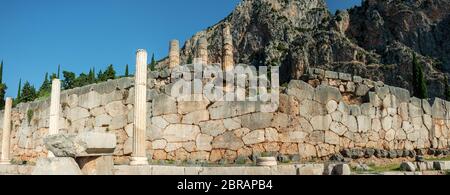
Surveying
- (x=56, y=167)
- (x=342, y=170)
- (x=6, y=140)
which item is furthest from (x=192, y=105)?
(x=6, y=140)

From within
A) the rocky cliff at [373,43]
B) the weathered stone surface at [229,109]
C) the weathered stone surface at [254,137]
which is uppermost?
the rocky cliff at [373,43]

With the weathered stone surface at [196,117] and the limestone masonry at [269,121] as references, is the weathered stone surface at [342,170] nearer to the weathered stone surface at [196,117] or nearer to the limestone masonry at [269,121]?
the limestone masonry at [269,121]

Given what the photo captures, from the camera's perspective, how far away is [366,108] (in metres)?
12.0

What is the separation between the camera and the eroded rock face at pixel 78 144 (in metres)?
6.61

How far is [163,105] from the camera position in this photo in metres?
10.9

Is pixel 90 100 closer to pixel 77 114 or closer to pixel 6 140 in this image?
→ pixel 77 114

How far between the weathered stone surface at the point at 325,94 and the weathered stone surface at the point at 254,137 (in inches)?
78.2

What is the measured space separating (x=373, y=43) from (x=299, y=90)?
196 feet

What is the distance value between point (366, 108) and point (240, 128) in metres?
4.05

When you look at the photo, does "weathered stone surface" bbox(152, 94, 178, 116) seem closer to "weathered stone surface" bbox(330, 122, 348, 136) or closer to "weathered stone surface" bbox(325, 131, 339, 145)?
"weathered stone surface" bbox(325, 131, 339, 145)

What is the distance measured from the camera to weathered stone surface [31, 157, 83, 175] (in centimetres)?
617

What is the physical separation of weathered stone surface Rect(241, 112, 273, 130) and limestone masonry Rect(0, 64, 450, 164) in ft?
0.09

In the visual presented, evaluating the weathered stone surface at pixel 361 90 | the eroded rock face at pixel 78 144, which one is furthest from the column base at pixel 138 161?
the weathered stone surface at pixel 361 90

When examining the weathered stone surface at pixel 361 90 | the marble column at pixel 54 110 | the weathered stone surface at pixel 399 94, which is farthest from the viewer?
the weathered stone surface at pixel 399 94
